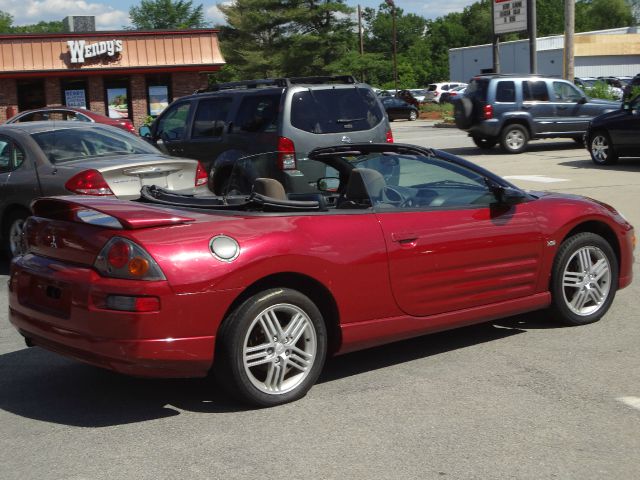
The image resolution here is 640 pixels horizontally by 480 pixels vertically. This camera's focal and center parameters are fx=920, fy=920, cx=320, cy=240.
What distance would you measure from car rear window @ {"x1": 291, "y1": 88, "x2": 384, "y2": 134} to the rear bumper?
704 cm

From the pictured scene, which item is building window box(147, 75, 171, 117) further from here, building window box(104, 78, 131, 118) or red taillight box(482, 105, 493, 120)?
red taillight box(482, 105, 493, 120)

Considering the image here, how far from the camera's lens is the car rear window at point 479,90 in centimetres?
2250

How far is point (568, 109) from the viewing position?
22875 mm

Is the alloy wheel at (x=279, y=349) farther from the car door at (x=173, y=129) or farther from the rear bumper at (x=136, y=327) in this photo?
the car door at (x=173, y=129)

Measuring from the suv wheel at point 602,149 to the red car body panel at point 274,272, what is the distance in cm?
1229

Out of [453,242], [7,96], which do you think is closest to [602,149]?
[453,242]

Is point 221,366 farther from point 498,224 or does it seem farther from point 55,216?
point 498,224

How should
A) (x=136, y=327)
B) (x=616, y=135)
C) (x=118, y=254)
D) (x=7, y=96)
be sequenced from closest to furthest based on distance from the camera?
(x=136, y=327)
(x=118, y=254)
(x=616, y=135)
(x=7, y=96)

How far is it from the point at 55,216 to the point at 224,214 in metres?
1.00

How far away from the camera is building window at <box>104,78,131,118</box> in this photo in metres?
37.5

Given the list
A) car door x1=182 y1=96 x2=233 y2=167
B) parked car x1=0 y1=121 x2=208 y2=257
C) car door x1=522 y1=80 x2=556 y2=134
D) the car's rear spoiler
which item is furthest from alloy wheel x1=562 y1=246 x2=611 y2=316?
car door x1=522 y1=80 x2=556 y2=134

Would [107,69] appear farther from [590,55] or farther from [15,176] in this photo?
[590,55]

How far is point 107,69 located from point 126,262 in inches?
1319

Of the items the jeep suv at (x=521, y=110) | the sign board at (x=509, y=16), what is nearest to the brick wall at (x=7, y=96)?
Answer: the sign board at (x=509, y=16)
